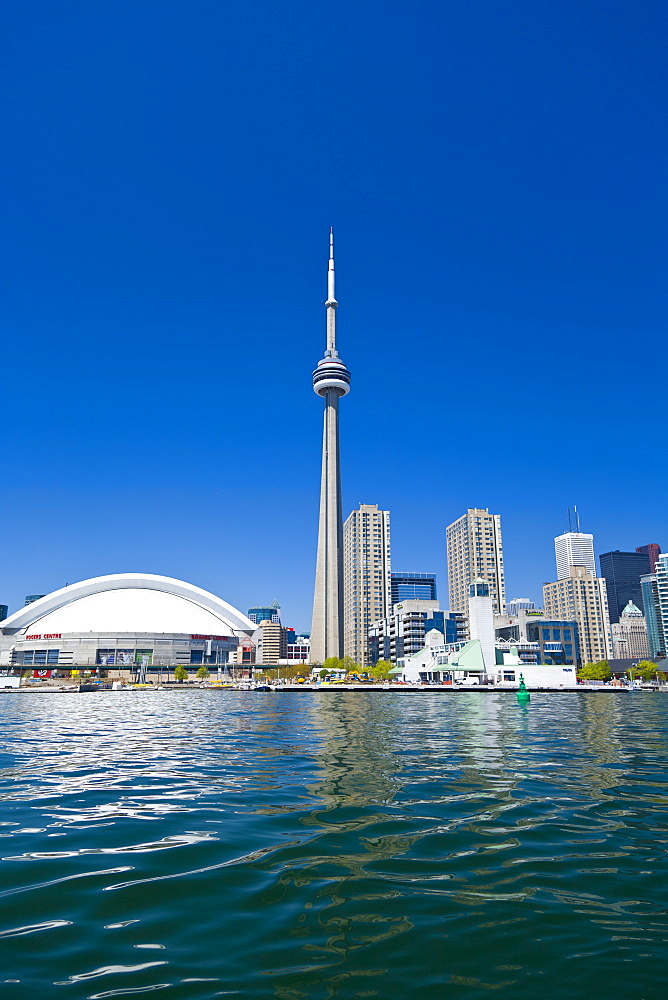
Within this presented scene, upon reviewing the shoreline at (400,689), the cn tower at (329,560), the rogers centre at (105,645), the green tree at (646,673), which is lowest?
the shoreline at (400,689)

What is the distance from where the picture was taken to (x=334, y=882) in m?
8.84

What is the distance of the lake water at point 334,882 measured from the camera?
6105 mm

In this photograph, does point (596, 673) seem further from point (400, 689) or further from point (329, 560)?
point (329, 560)

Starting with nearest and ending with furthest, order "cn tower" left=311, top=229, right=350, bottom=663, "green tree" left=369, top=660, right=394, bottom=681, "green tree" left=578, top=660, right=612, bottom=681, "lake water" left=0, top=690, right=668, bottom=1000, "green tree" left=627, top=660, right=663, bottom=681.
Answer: "lake water" left=0, top=690, right=668, bottom=1000 → "green tree" left=578, top=660, right=612, bottom=681 → "green tree" left=627, top=660, right=663, bottom=681 → "green tree" left=369, top=660, right=394, bottom=681 → "cn tower" left=311, top=229, right=350, bottom=663

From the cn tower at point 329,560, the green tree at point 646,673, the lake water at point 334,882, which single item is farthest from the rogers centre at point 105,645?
the lake water at point 334,882

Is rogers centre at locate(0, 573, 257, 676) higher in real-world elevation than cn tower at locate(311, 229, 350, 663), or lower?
lower

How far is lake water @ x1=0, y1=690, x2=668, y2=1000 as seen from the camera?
20.0 feet

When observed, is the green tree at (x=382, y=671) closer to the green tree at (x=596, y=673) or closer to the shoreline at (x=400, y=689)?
the shoreline at (x=400, y=689)

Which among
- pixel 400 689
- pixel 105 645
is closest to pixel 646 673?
pixel 400 689

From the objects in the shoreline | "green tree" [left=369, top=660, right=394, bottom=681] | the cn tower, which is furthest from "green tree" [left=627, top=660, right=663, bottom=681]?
the cn tower

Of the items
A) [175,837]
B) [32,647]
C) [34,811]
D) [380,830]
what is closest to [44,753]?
[34,811]

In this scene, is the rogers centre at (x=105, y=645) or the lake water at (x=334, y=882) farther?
the rogers centre at (x=105, y=645)

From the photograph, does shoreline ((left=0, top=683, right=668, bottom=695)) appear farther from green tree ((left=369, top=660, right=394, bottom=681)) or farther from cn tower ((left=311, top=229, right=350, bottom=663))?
cn tower ((left=311, top=229, right=350, bottom=663))

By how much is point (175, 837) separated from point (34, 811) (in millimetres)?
4467
